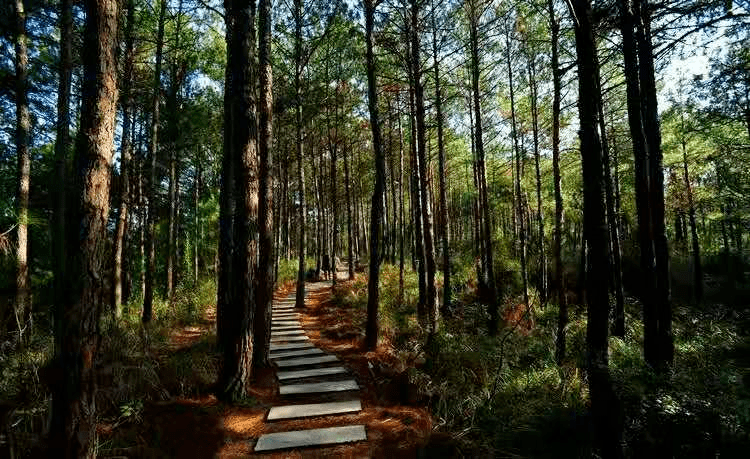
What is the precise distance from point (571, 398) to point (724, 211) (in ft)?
78.9

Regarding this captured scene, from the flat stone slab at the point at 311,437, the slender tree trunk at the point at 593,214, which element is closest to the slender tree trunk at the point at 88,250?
the flat stone slab at the point at 311,437

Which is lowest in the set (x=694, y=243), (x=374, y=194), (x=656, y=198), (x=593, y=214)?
(x=694, y=243)

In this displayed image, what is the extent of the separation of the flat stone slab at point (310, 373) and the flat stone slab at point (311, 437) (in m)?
1.78

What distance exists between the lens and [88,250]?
3.50 m

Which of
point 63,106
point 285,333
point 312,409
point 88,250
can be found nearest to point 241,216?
point 88,250

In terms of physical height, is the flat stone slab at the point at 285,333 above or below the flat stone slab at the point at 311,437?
above

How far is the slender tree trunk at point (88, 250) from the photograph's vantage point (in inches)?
133

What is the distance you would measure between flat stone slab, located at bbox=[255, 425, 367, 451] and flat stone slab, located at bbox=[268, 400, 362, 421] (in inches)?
14.7

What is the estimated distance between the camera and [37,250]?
1507 cm

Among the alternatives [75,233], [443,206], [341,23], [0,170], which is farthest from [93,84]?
[0,170]

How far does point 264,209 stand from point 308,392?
333 centimetres

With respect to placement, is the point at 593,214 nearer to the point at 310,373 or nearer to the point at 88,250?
the point at 88,250

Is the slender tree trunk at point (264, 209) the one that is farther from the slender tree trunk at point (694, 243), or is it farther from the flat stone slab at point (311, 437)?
the slender tree trunk at point (694, 243)

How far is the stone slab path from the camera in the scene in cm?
425
